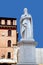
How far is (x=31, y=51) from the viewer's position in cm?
1515

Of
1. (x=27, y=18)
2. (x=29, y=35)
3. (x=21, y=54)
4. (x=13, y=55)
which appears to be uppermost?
(x=27, y=18)

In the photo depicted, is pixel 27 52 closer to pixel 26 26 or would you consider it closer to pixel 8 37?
pixel 26 26

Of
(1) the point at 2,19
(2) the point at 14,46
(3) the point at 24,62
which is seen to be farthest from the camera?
(1) the point at 2,19

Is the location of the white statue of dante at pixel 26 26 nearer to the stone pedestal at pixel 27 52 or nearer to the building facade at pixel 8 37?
the stone pedestal at pixel 27 52

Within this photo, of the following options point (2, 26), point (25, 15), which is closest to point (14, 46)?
point (2, 26)

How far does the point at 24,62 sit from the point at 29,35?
5.57 feet

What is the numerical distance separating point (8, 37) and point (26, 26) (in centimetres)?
3585

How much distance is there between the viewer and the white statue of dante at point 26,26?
1546 centimetres

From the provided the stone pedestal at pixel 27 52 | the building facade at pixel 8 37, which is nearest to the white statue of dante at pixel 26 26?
the stone pedestal at pixel 27 52

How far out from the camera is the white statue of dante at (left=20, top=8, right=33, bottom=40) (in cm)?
1546

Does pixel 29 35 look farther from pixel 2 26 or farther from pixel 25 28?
pixel 2 26

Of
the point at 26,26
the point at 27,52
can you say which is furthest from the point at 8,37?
the point at 27,52

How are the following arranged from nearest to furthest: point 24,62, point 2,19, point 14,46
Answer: point 24,62 → point 14,46 → point 2,19

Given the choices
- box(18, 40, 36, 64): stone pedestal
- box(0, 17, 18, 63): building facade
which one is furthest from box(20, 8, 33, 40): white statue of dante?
box(0, 17, 18, 63): building facade
